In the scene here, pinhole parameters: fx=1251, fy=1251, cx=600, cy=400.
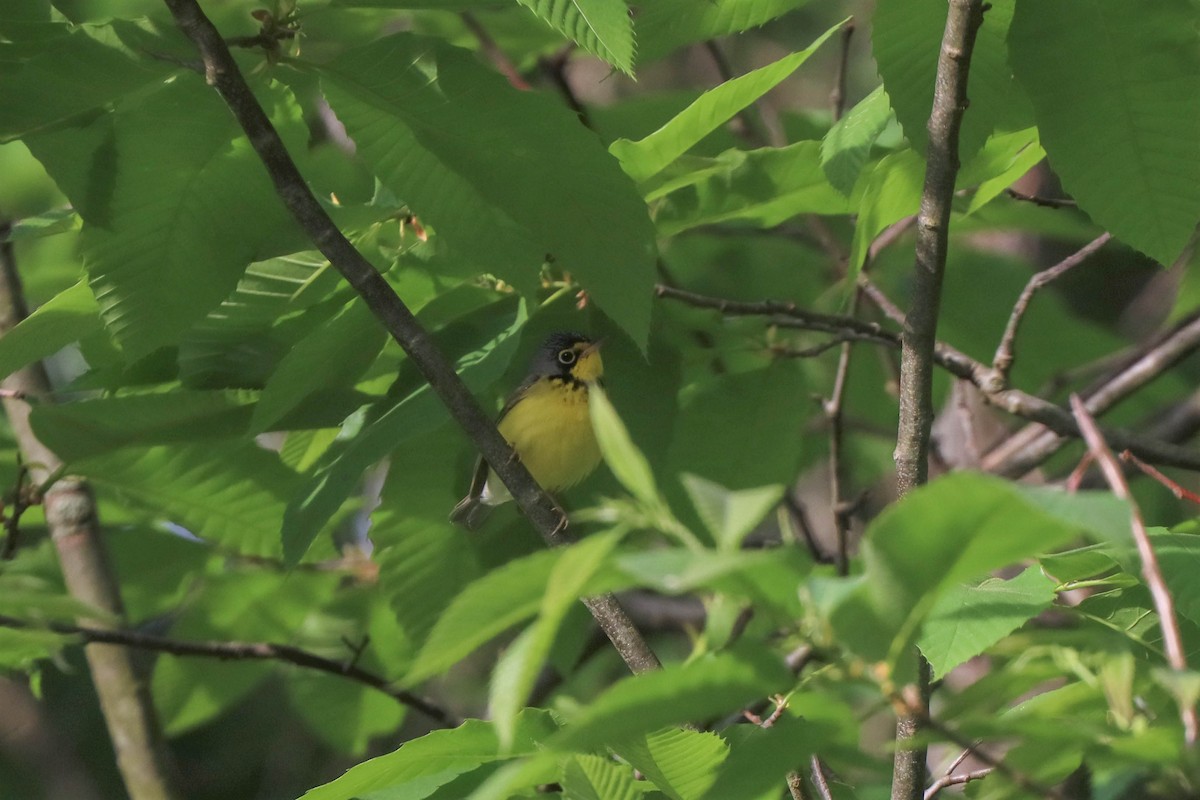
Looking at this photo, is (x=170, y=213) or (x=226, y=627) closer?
(x=170, y=213)

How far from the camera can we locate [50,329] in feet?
7.21

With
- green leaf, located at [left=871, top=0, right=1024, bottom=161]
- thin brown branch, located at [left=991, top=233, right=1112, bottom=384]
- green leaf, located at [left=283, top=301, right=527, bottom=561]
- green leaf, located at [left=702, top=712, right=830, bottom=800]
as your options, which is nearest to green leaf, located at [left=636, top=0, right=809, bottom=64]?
green leaf, located at [left=871, top=0, right=1024, bottom=161]

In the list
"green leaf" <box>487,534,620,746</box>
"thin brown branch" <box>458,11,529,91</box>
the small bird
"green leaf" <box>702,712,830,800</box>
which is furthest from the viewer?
the small bird

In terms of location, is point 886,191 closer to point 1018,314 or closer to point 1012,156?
point 1012,156

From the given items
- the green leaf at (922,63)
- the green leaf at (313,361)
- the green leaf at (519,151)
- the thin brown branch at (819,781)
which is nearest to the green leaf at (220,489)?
the green leaf at (313,361)

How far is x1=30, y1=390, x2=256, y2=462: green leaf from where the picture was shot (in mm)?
2166

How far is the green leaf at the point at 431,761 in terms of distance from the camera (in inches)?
65.4

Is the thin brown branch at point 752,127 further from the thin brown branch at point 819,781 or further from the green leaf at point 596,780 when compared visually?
the green leaf at point 596,780

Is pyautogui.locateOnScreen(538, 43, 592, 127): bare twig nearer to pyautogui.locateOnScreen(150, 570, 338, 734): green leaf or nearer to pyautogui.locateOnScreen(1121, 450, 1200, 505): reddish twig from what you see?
pyautogui.locateOnScreen(150, 570, 338, 734): green leaf

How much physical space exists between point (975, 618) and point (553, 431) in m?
2.33

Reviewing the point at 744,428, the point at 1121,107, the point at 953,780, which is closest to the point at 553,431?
the point at 744,428

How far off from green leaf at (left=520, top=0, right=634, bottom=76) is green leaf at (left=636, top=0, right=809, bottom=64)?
398mm

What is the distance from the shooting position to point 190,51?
6.49 feet

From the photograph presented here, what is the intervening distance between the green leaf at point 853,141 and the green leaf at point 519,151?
316mm
